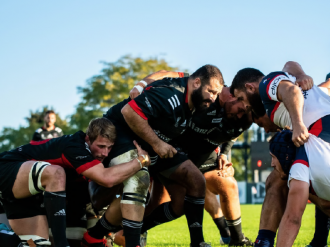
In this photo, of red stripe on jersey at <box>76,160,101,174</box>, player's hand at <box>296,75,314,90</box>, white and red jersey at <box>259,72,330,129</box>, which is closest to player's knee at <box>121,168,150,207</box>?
red stripe on jersey at <box>76,160,101,174</box>

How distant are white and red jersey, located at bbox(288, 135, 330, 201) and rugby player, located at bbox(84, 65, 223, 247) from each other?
1498 mm

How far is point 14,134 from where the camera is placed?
5766 centimetres

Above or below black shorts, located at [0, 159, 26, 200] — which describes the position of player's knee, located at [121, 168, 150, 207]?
below

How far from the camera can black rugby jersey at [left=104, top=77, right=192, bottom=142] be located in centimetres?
479

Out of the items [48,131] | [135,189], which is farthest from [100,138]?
[48,131]

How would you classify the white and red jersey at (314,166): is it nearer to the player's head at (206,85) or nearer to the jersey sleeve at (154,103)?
the player's head at (206,85)

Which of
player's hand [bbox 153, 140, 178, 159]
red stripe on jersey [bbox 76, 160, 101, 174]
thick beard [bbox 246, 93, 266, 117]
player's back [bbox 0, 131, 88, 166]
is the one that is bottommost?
red stripe on jersey [bbox 76, 160, 101, 174]

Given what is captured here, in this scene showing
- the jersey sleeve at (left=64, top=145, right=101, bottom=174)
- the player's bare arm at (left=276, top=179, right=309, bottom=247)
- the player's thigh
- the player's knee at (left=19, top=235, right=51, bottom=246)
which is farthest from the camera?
the player's thigh

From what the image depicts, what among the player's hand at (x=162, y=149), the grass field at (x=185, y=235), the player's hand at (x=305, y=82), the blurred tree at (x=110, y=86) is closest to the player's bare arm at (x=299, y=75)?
the player's hand at (x=305, y=82)

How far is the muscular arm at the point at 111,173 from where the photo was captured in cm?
446

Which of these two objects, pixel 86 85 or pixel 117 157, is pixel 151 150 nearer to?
pixel 117 157

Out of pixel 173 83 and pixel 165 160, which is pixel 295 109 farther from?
pixel 165 160

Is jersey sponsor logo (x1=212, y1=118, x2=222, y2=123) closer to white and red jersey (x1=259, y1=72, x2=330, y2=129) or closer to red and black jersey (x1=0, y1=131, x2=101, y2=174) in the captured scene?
white and red jersey (x1=259, y1=72, x2=330, y2=129)

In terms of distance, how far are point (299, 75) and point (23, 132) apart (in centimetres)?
5299
